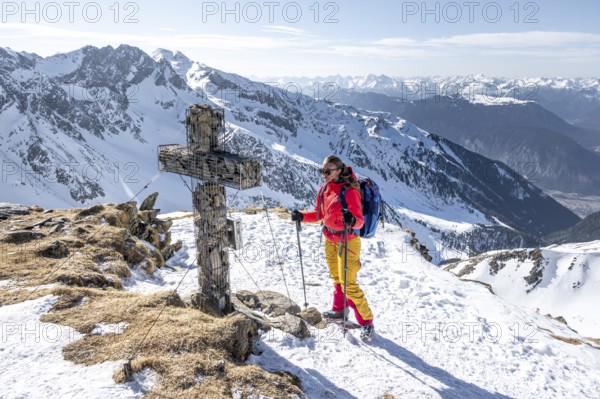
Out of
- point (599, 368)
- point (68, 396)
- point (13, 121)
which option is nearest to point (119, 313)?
point (68, 396)

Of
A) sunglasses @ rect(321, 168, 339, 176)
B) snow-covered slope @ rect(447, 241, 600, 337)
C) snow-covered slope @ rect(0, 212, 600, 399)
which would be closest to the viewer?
snow-covered slope @ rect(0, 212, 600, 399)

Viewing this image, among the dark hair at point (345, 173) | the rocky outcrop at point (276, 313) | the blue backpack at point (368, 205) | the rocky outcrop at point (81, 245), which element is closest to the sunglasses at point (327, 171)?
the dark hair at point (345, 173)

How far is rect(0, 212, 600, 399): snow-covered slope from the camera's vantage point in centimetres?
735

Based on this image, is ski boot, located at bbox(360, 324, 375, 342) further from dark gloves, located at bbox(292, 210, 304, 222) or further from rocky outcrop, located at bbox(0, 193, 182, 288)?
rocky outcrop, located at bbox(0, 193, 182, 288)

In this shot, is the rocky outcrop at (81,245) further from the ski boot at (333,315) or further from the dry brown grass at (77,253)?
the ski boot at (333,315)

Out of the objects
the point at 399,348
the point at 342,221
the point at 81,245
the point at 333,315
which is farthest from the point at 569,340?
the point at 81,245

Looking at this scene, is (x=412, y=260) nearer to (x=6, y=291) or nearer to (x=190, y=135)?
(x=190, y=135)

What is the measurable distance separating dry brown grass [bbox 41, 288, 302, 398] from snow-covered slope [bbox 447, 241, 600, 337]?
436 ft

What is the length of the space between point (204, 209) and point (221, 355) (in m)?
3.33

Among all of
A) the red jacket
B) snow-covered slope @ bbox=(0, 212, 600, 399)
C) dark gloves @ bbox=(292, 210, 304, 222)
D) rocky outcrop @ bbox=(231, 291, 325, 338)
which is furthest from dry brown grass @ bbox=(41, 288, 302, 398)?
dark gloves @ bbox=(292, 210, 304, 222)

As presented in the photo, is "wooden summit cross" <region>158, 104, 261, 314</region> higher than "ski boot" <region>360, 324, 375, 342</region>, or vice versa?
"wooden summit cross" <region>158, 104, 261, 314</region>

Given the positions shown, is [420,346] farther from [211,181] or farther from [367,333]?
[211,181]

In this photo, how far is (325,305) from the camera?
13.3 metres

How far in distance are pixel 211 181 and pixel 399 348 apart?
21.3ft
